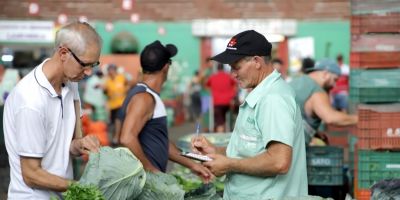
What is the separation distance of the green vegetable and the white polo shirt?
0.26m

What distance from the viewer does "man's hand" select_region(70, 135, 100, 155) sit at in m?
4.22

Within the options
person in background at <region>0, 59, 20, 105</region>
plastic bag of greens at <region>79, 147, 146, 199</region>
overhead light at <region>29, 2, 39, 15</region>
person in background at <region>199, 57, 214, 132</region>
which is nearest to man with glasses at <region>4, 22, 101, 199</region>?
plastic bag of greens at <region>79, 147, 146, 199</region>

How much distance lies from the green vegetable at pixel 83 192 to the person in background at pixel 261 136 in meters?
0.72

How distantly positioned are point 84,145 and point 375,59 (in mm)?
3291

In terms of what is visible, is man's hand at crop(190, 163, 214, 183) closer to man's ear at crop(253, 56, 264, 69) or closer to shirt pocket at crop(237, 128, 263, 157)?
shirt pocket at crop(237, 128, 263, 157)

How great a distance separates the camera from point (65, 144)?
167 inches

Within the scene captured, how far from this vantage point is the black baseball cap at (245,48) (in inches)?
171

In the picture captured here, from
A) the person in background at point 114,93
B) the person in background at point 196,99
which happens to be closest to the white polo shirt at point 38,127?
the person in background at point 114,93

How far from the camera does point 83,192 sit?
3852 mm

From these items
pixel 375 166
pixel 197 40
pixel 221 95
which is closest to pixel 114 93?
pixel 221 95

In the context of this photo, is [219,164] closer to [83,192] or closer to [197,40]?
[83,192]

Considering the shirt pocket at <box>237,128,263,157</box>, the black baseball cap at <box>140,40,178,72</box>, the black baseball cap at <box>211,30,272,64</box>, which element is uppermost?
the black baseball cap at <box>211,30,272,64</box>

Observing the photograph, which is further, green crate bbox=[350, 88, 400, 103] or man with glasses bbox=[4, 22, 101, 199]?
green crate bbox=[350, 88, 400, 103]

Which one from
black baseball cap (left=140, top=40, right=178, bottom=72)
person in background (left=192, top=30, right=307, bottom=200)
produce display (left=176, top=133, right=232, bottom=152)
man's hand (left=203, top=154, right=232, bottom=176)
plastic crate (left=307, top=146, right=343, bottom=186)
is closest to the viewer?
person in background (left=192, top=30, right=307, bottom=200)
